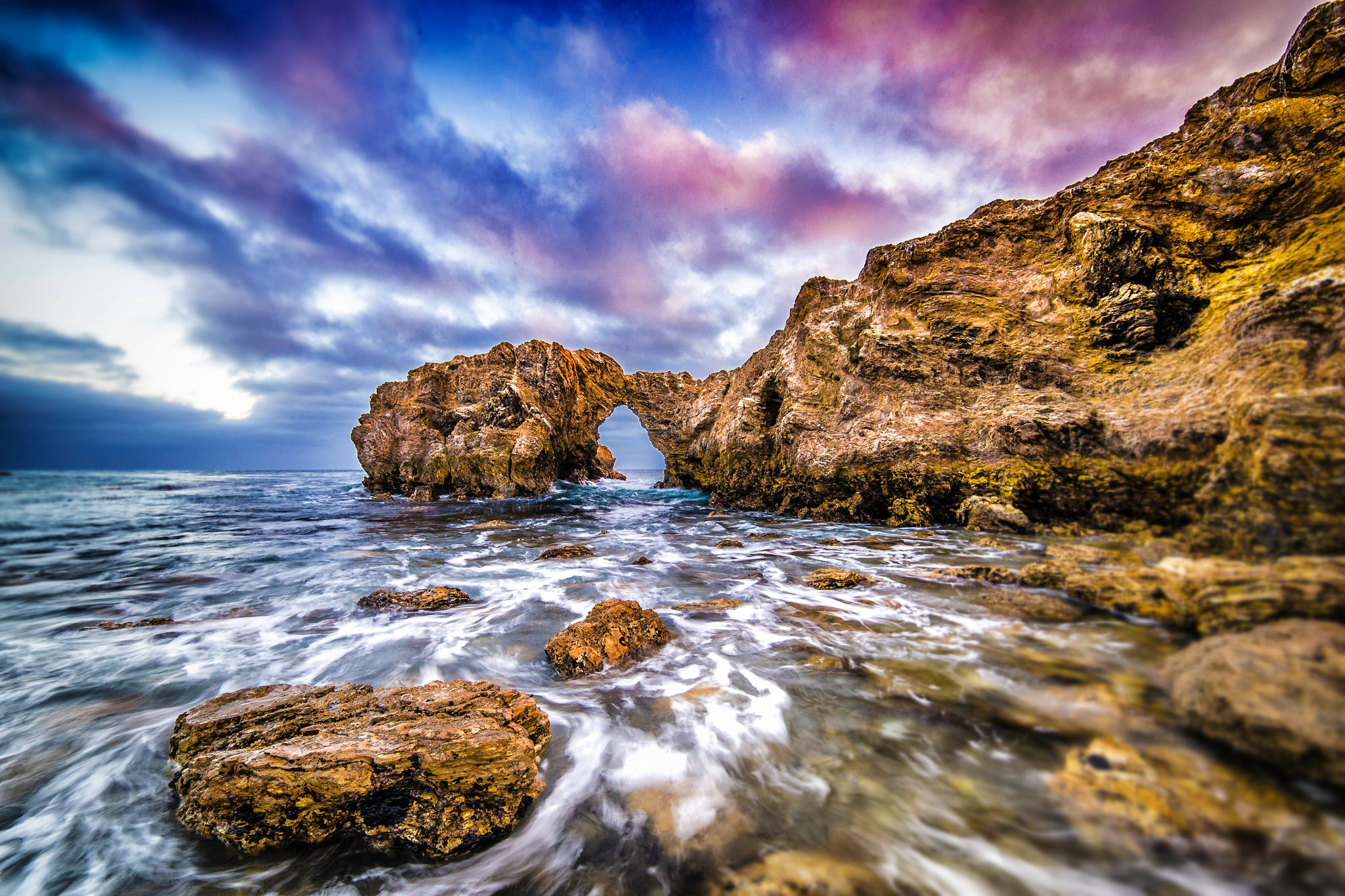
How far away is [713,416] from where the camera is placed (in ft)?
88.4

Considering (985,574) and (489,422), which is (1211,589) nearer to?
(985,574)

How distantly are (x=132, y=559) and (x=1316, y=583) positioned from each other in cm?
1873

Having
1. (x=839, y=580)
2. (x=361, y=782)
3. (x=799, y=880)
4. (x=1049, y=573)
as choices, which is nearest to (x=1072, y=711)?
(x=799, y=880)

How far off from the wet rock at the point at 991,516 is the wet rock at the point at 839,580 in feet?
12.4

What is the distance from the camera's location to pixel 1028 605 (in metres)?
3.97

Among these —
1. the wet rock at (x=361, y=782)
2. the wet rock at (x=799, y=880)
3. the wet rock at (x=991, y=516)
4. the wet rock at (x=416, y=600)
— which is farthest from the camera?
the wet rock at (x=991, y=516)

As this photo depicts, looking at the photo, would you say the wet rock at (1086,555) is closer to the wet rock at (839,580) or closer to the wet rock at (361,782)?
the wet rock at (839,580)

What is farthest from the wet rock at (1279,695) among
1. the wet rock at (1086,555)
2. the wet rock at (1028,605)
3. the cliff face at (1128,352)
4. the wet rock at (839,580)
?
the wet rock at (839,580)

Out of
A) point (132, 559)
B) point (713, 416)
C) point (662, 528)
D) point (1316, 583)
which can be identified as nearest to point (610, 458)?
point (713, 416)

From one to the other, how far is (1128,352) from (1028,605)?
280 inches

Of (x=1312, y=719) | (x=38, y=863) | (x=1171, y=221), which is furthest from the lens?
(x=1171, y=221)

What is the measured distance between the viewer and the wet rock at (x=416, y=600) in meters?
6.61

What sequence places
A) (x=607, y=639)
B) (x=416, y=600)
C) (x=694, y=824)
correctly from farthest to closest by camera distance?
(x=416, y=600)
(x=607, y=639)
(x=694, y=824)

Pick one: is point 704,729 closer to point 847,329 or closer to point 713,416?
point 847,329
